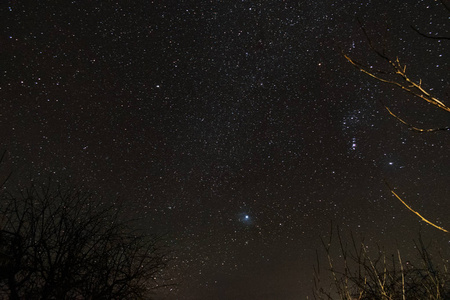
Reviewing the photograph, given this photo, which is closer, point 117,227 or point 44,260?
point 44,260

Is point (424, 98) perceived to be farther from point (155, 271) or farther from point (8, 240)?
point (155, 271)

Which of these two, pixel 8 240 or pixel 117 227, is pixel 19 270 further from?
pixel 117 227

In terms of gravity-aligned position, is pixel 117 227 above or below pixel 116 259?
above

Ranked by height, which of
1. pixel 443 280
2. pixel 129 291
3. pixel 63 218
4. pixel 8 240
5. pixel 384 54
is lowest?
pixel 384 54

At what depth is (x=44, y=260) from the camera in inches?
242

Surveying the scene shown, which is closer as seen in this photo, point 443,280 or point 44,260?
point 443,280

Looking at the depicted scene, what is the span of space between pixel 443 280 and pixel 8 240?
23.9 feet

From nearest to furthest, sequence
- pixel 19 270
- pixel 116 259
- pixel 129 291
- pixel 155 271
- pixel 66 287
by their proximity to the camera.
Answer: pixel 66 287
pixel 19 270
pixel 129 291
pixel 116 259
pixel 155 271

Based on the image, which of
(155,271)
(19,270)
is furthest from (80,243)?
(155,271)

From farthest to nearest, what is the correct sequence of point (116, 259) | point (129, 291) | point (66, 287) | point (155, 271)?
point (155, 271) → point (116, 259) → point (129, 291) → point (66, 287)

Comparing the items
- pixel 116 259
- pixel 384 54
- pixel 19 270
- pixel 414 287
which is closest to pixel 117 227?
pixel 116 259

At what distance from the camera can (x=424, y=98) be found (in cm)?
114

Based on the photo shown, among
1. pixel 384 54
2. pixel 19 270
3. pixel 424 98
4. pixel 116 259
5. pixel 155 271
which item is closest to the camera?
pixel 424 98

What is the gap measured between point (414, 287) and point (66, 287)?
18.8 feet
